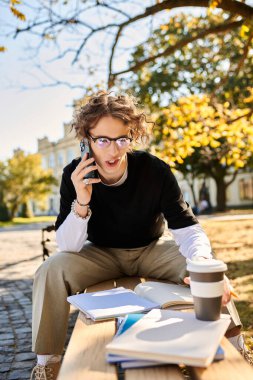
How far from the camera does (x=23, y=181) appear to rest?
46531 mm

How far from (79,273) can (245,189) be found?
54.2 metres

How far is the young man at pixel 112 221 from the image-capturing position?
2.54 meters

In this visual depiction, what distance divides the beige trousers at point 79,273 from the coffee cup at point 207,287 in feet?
1.59

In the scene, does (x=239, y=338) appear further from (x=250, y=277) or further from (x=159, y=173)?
(x=250, y=277)

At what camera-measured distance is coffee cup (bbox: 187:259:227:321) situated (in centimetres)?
172

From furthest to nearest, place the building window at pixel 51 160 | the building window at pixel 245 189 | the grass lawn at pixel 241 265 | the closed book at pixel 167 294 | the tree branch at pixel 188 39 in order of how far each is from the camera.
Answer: the building window at pixel 51 160, the building window at pixel 245 189, the tree branch at pixel 188 39, the grass lawn at pixel 241 265, the closed book at pixel 167 294

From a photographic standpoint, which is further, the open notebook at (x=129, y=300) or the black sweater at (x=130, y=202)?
the black sweater at (x=130, y=202)

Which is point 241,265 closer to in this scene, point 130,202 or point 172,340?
point 130,202

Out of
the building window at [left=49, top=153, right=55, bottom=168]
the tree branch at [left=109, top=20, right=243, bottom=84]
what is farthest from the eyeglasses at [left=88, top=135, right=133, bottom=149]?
the building window at [left=49, top=153, right=55, bottom=168]

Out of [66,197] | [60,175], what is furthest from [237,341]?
[60,175]

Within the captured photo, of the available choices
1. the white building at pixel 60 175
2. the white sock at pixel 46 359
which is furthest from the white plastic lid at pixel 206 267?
the white building at pixel 60 175

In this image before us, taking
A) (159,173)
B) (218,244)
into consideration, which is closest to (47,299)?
(159,173)

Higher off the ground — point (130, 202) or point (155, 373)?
point (130, 202)

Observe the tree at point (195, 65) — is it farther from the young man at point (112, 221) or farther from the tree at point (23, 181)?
the tree at point (23, 181)
